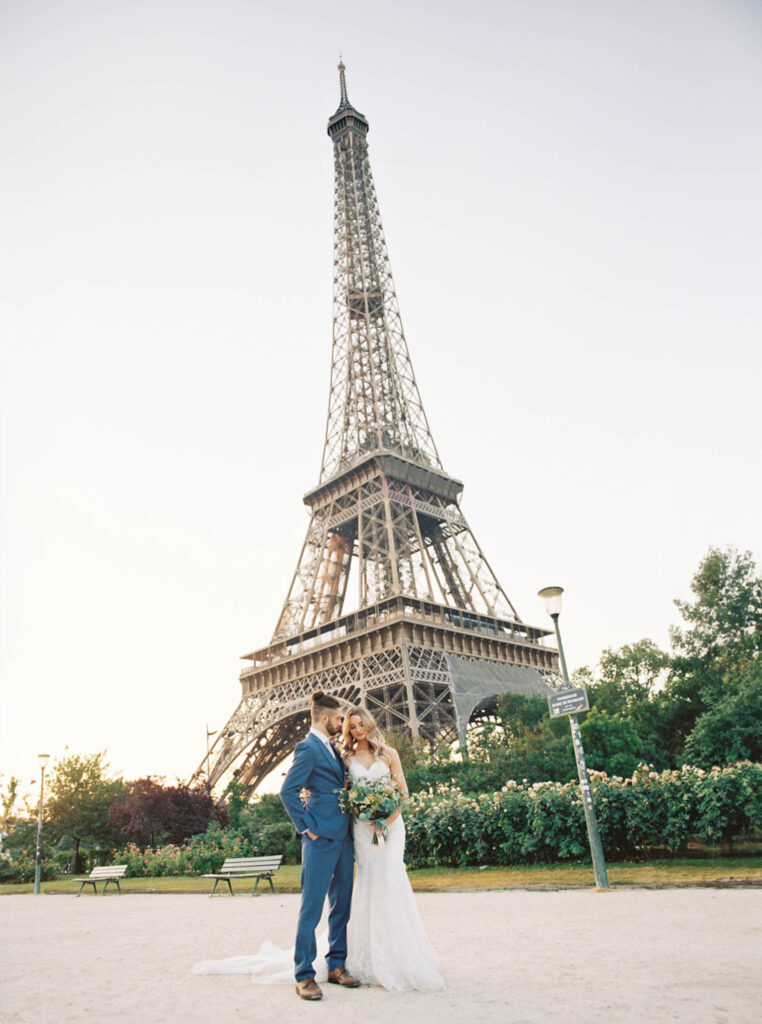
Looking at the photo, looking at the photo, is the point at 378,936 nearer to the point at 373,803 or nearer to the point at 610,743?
the point at 373,803

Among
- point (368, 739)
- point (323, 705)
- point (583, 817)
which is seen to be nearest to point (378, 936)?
point (368, 739)

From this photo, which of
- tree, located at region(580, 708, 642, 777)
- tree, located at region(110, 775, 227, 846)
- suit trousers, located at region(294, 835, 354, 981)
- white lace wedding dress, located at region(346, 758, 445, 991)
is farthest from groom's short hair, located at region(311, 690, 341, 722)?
tree, located at region(580, 708, 642, 777)

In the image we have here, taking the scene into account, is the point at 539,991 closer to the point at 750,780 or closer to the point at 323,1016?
the point at 323,1016

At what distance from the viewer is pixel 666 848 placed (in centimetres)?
1358

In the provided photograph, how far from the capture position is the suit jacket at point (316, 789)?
5395mm

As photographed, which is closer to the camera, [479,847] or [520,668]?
[479,847]

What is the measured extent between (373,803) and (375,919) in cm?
81

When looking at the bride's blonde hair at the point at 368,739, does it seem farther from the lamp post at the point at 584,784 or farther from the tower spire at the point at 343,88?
the tower spire at the point at 343,88

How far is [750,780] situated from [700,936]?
655cm

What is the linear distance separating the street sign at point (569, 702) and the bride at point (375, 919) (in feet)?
21.5

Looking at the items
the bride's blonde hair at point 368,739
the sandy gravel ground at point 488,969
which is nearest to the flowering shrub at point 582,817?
the sandy gravel ground at point 488,969

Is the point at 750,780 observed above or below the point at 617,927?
above

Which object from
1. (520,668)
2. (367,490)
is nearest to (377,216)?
(367,490)

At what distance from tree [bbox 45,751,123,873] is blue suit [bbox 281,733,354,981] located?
27.3m
